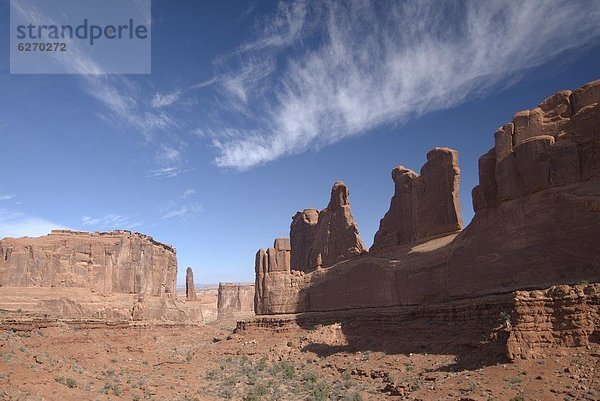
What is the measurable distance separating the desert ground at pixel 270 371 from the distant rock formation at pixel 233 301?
1880 inches

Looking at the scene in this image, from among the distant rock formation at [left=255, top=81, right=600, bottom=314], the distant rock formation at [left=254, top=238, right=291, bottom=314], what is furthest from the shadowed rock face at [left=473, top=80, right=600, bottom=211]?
the distant rock formation at [left=254, top=238, right=291, bottom=314]

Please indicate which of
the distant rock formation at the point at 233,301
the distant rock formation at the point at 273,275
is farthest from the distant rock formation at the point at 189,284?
the distant rock formation at the point at 273,275

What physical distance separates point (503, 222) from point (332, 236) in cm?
2111

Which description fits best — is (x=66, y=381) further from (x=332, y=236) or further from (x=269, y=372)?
(x=332, y=236)

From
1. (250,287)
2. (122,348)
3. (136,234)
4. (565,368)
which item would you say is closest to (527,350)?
(565,368)

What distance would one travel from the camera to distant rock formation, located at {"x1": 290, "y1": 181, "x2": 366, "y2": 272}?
41.1 metres

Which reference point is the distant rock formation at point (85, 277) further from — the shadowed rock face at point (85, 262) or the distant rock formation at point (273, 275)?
the distant rock formation at point (273, 275)

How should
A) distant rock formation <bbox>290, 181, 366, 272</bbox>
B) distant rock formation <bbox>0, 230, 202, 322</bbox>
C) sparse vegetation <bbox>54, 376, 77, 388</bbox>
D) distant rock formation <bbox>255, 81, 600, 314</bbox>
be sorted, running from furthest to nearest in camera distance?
distant rock formation <bbox>0, 230, 202, 322</bbox> → distant rock formation <bbox>290, 181, 366, 272</bbox> → sparse vegetation <bbox>54, 376, 77, 388</bbox> → distant rock formation <bbox>255, 81, 600, 314</bbox>

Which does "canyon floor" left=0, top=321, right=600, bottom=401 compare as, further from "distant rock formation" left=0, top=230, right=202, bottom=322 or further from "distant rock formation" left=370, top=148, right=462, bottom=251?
"distant rock formation" left=0, top=230, right=202, bottom=322

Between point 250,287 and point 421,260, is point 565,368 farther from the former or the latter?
point 250,287

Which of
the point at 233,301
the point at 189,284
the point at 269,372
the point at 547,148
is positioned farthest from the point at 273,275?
the point at 189,284

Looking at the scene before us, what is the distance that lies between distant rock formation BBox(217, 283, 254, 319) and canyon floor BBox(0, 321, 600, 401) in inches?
1899

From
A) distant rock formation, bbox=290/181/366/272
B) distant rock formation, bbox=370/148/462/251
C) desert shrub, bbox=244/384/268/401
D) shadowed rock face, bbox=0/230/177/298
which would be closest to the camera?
desert shrub, bbox=244/384/268/401

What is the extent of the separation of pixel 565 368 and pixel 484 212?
1112 cm
